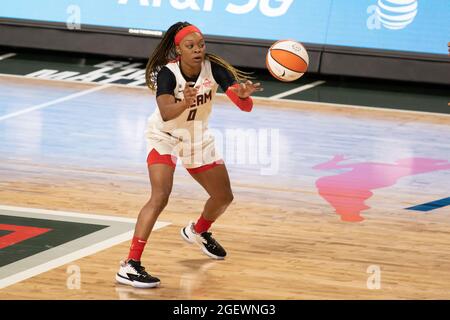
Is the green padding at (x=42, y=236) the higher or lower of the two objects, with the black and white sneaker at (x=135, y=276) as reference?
lower

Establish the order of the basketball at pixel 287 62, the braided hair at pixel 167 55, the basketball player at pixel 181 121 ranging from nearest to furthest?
1. the basketball player at pixel 181 121
2. the braided hair at pixel 167 55
3. the basketball at pixel 287 62

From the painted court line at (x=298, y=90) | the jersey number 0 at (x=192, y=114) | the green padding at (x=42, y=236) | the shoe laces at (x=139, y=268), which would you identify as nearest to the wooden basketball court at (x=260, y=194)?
the shoe laces at (x=139, y=268)

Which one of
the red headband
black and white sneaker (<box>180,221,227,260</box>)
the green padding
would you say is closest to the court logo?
the green padding

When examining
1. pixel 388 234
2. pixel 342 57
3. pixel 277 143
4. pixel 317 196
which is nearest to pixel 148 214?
pixel 388 234

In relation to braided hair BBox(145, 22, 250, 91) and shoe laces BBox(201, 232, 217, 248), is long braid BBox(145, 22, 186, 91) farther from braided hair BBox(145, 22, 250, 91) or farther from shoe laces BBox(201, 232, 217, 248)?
shoe laces BBox(201, 232, 217, 248)

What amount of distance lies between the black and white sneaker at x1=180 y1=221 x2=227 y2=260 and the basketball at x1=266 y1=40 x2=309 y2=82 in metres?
1.44

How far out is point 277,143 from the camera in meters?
13.1

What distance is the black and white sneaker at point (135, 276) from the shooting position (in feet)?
25.5

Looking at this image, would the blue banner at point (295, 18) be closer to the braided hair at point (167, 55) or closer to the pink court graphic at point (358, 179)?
the pink court graphic at point (358, 179)

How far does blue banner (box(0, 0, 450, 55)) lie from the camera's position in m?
15.7

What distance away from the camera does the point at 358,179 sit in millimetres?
11500

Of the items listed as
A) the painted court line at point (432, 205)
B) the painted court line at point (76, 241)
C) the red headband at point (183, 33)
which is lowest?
the painted court line at point (76, 241)

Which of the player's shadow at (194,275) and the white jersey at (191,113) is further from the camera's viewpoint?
the white jersey at (191,113)

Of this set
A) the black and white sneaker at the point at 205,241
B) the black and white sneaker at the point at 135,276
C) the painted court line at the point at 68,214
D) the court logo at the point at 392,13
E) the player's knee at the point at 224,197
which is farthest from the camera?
the court logo at the point at 392,13
